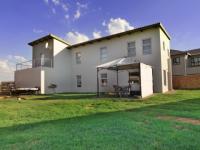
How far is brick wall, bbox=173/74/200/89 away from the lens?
23.1 m

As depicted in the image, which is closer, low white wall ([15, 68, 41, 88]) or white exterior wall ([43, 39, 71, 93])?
low white wall ([15, 68, 41, 88])

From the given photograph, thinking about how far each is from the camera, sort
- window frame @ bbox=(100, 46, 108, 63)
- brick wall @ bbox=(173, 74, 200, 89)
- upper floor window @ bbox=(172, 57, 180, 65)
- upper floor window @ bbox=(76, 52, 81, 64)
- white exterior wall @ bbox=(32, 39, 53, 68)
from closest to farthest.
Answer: window frame @ bbox=(100, 46, 108, 63) < white exterior wall @ bbox=(32, 39, 53, 68) < upper floor window @ bbox=(76, 52, 81, 64) < brick wall @ bbox=(173, 74, 200, 89) < upper floor window @ bbox=(172, 57, 180, 65)

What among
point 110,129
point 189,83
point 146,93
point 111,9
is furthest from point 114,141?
point 189,83

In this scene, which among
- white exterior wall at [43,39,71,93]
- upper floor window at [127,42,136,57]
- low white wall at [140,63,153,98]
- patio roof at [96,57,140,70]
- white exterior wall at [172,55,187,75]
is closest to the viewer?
low white wall at [140,63,153,98]

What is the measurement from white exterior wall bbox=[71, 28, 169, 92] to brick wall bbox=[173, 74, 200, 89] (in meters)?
7.52

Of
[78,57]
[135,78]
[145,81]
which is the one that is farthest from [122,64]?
[78,57]

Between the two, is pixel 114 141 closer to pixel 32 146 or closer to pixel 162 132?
pixel 162 132

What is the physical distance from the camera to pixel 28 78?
21.6 m

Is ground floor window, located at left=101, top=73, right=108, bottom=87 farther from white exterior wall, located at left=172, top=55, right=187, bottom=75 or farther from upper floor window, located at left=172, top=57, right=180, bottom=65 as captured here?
upper floor window, located at left=172, top=57, right=180, bottom=65

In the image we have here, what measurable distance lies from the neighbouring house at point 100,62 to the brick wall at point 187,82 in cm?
495

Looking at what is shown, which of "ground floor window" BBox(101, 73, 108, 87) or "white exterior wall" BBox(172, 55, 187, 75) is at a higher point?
"white exterior wall" BBox(172, 55, 187, 75)

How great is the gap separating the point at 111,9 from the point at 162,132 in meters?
14.1

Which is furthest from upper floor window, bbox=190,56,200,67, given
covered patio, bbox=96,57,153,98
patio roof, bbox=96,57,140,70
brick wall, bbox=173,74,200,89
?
patio roof, bbox=96,57,140,70

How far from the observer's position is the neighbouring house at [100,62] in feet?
53.8
